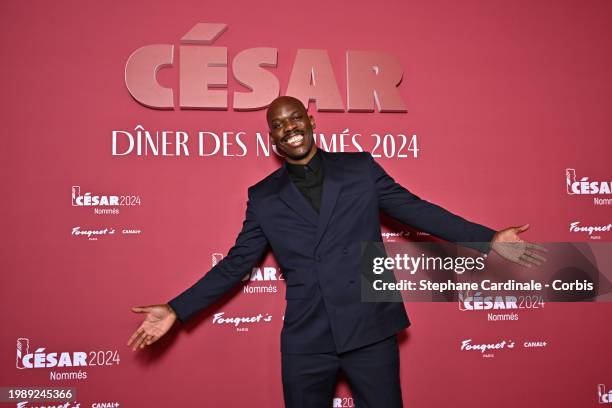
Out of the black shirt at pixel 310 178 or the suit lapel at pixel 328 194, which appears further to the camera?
the black shirt at pixel 310 178

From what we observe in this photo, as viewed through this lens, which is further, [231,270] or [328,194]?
[231,270]

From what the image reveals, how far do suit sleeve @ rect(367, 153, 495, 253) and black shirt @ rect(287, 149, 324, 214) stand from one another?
0.21 metres

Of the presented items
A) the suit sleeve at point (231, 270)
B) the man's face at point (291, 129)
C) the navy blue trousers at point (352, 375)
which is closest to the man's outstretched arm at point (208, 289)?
the suit sleeve at point (231, 270)

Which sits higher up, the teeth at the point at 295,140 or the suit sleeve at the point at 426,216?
the teeth at the point at 295,140

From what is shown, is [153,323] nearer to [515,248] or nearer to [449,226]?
[449,226]

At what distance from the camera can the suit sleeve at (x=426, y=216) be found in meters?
1.86

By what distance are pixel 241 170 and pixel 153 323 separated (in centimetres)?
77

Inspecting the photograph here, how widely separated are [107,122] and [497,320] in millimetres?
2049

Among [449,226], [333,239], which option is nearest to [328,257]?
[333,239]

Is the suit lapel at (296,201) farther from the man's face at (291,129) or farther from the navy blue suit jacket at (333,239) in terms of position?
the man's face at (291,129)

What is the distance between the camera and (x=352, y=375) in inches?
71.9

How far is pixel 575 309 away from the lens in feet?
7.94

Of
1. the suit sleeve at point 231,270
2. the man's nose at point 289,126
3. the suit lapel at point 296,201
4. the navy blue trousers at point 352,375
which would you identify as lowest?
the navy blue trousers at point 352,375

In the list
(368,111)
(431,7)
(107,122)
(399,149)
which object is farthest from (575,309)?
(107,122)
